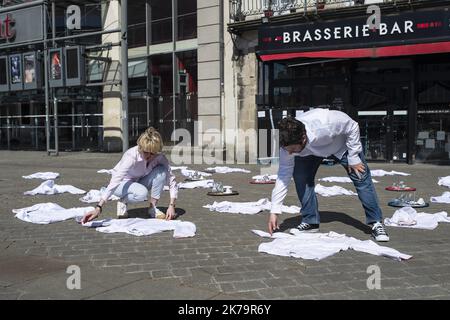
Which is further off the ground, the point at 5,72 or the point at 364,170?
the point at 5,72

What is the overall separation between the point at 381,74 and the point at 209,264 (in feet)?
41.8

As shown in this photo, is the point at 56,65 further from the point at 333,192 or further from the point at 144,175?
the point at 144,175

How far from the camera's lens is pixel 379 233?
5902mm

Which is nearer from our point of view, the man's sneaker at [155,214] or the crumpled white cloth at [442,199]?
the man's sneaker at [155,214]

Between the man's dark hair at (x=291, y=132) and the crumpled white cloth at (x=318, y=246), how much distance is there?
1.05 metres

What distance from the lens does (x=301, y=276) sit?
4617 millimetres

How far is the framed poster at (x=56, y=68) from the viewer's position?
2134cm

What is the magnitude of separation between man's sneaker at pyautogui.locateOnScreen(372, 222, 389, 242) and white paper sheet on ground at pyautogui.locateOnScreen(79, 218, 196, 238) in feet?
6.89

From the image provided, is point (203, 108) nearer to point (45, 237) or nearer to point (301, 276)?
point (45, 237)

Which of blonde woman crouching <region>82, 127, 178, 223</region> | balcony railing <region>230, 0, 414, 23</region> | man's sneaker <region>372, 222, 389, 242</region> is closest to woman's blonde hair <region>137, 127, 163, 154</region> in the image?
blonde woman crouching <region>82, 127, 178, 223</region>

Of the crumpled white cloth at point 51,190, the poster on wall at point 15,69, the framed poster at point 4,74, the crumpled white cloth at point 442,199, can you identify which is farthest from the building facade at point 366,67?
the framed poster at point 4,74

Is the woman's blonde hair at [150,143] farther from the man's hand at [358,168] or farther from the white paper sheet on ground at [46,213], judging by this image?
the man's hand at [358,168]

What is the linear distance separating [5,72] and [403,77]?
57.7 feet

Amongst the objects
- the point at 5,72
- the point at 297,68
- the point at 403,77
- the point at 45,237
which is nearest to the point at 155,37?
the point at 297,68
